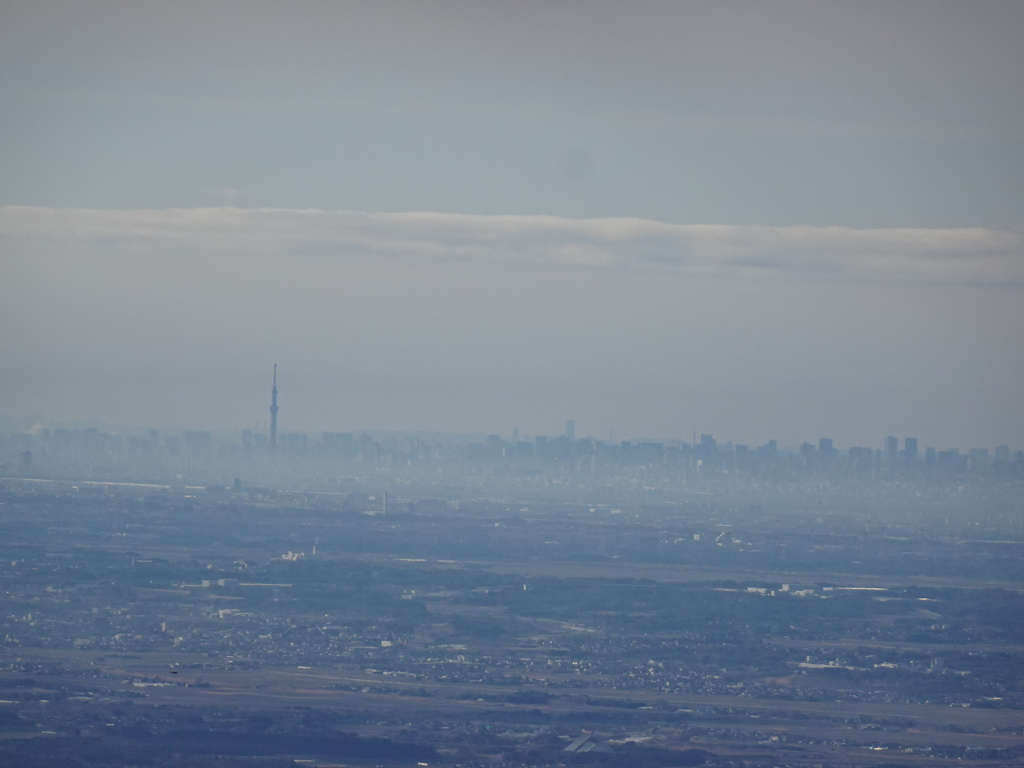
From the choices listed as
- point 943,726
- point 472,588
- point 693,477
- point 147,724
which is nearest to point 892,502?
point 693,477

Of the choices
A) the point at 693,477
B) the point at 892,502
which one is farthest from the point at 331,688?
the point at 693,477

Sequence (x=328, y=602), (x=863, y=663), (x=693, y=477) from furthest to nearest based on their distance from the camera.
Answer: (x=693, y=477) → (x=328, y=602) → (x=863, y=663)

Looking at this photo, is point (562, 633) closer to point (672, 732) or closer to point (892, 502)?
point (672, 732)

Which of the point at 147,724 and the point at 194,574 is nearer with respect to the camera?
the point at 147,724

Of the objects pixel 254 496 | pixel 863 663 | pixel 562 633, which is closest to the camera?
pixel 863 663

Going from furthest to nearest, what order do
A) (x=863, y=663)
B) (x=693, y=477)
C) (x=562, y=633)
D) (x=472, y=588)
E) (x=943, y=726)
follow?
(x=693, y=477) → (x=472, y=588) → (x=562, y=633) → (x=863, y=663) → (x=943, y=726)

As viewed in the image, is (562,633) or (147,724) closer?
(147,724)

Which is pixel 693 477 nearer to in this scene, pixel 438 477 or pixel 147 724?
pixel 438 477

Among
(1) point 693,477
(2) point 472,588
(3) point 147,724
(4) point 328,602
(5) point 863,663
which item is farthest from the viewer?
(1) point 693,477
